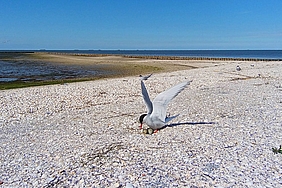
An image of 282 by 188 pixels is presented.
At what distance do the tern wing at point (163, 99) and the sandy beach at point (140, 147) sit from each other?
0.57 meters

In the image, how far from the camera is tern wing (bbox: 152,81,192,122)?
7070mm

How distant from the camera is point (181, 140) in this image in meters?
6.76

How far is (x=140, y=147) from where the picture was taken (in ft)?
20.8

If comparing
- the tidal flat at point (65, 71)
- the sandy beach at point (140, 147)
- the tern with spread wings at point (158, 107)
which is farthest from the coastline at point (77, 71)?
the tern with spread wings at point (158, 107)

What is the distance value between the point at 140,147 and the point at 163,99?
61.3 inches

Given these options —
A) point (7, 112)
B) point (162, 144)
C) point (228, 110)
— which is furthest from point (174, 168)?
point (7, 112)

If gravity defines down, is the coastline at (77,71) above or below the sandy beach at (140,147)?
below

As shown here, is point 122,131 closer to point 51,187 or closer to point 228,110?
point 51,187

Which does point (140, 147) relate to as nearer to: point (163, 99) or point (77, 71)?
point (163, 99)

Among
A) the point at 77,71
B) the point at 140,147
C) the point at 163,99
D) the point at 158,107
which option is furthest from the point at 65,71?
the point at 140,147

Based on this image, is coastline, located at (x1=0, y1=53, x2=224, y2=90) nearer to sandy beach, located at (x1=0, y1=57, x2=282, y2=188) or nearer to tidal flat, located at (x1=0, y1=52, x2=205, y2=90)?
tidal flat, located at (x1=0, y1=52, x2=205, y2=90)

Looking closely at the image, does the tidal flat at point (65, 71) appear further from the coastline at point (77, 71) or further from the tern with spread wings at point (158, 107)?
the tern with spread wings at point (158, 107)

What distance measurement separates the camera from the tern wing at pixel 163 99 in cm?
707

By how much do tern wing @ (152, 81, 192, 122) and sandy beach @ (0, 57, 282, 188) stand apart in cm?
57
